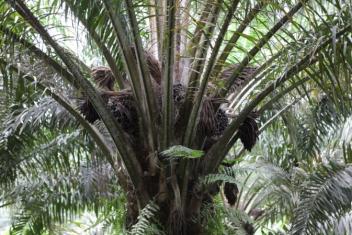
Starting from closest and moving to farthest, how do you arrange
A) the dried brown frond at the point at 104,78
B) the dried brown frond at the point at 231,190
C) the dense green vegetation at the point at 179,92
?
the dense green vegetation at the point at 179,92
the dried brown frond at the point at 104,78
the dried brown frond at the point at 231,190

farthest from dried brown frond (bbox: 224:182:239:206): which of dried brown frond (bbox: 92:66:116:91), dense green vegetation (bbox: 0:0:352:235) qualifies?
dried brown frond (bbox: 92:66:116:91)

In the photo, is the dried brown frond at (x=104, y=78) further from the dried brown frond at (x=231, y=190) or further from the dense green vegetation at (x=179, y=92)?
the dried brown frond at (x=231, y=190)

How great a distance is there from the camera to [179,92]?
137 inches

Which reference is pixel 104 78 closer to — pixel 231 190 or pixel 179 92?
pixel 179 92

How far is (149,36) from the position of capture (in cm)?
425

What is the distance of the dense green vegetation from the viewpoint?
299 cm

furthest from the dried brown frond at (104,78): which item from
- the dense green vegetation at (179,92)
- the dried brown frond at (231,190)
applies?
the dried brown frond at (231,190)

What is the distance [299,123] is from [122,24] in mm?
2190

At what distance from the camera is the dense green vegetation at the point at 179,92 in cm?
299

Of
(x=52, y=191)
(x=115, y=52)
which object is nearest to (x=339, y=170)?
(x=115, y=52)

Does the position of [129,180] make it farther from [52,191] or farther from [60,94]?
[52,191]

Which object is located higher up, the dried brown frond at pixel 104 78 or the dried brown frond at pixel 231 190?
the dried brown frond at pixel 104 78

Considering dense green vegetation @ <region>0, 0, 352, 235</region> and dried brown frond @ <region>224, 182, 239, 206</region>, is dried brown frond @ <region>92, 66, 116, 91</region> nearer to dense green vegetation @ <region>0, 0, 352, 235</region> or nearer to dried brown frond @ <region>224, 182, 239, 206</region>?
dense green vegetation @ <region>0, 0, 352, 235</region>

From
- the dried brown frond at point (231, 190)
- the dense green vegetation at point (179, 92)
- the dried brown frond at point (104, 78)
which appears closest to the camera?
the dense green vegetation at point (179, 92)
